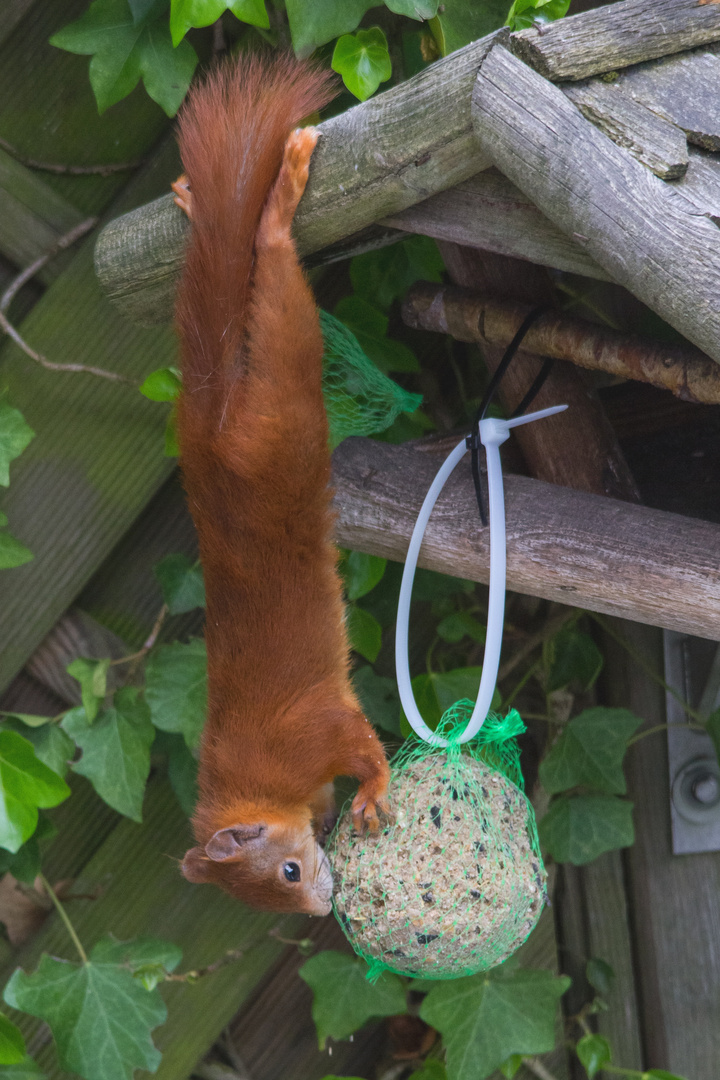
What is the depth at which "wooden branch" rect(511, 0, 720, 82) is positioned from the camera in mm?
697

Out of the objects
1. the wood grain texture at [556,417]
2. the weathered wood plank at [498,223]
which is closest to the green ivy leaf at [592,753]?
the wood grain texture at [556,417]

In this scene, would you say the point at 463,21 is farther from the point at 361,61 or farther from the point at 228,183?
the point at 228,183

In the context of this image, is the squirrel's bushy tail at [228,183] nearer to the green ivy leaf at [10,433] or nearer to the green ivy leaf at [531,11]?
the green ivy leaf at [531,11]

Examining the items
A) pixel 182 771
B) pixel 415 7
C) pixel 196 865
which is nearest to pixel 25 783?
pixel 182 771

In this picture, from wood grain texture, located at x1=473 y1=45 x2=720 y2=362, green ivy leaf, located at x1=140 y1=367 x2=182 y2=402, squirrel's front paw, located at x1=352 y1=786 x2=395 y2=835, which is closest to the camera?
wood grain texture, located at x1=473 y1=45 x2=720 y2=362

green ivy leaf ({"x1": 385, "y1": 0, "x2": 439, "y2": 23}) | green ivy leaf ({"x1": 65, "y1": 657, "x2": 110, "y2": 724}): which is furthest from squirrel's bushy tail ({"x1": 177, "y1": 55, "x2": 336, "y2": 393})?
green ivy leaf ({"x1": 65, "y1": 657, "x2": 110, "y2": 724})

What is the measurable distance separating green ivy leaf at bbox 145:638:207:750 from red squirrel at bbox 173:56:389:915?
11.5 inches

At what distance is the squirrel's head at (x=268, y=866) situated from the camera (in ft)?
2.95

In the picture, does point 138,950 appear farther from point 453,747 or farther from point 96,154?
point 96,154

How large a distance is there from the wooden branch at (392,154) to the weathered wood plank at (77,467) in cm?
43

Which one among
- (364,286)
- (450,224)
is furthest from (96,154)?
(450,224)

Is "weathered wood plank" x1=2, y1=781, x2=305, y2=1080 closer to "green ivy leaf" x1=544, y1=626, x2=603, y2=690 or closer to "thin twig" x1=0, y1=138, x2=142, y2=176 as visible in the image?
"green ivy leaf" x1=544, y1=626, x2=603, y2=690

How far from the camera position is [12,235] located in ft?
4.29

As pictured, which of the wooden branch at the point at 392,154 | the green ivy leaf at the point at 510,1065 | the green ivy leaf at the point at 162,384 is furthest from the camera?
the green ivy leaf at the point at 510,1065
